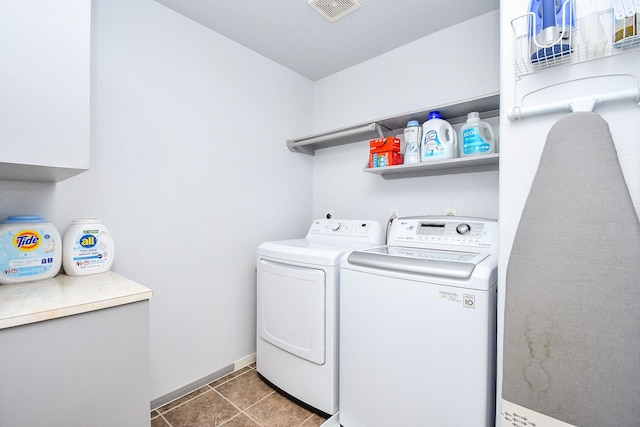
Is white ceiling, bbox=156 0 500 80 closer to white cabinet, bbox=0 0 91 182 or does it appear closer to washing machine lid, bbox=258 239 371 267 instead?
white cabinet, bbox=0 0 91 182

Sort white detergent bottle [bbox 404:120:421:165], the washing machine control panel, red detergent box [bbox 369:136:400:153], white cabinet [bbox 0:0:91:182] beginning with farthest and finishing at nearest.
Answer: red detergent box [bbox 369:136:400:153] → white detergent bottle [bbox 404:120:421:165] → the washing machine control panel → white cabinet [bbox 0:0:91:182]

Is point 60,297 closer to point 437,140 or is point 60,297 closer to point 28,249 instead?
point 28,249

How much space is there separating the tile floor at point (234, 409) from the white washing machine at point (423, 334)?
1.11ft

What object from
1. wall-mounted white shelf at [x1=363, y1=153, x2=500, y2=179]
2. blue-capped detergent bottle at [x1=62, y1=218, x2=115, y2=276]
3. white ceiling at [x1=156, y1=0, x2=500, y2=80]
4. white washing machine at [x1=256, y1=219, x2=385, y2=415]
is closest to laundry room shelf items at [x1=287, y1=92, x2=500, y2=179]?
wall-mounted white shelf at [x1=363, y1=153, x2=500, y2=179]

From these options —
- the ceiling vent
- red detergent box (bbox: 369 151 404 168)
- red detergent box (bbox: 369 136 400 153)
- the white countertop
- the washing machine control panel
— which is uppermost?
the ceiling vent

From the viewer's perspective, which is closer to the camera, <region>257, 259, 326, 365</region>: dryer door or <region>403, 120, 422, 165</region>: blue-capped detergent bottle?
<region>257, 259, 326, 365</region>: dryer door

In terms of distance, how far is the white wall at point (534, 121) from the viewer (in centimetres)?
88

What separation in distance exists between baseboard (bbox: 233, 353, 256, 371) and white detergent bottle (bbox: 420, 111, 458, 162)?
1.95m

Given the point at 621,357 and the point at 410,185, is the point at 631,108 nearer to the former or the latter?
the point at 621,357

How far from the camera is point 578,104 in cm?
92

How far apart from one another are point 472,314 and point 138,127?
198 cm

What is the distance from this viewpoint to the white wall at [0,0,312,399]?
155 centimetres

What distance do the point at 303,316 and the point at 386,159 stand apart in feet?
3.89

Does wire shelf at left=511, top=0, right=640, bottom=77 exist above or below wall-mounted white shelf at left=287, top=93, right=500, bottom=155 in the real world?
below
